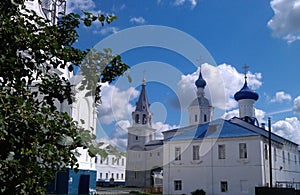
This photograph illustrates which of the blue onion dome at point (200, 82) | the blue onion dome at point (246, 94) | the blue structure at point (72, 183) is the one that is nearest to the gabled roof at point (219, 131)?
the blue onion dome at point (246, 94)

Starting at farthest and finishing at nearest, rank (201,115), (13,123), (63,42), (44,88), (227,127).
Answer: (201,115)
(227,127)
(63,42)
(44,88)
(13,123)

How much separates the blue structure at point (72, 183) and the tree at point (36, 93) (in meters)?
13.8

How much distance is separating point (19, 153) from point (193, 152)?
28.0m

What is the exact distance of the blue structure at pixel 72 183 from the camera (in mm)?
18062

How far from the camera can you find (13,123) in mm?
3549

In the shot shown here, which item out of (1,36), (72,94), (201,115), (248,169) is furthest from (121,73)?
(201,115)

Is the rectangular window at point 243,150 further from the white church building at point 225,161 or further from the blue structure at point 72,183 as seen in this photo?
the blue structure at point 72,183

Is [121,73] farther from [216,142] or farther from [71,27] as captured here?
[216,142]

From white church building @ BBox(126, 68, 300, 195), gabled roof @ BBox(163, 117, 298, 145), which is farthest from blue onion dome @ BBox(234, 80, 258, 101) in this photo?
gabled roof @ BBox(163, 117, 298, 145)

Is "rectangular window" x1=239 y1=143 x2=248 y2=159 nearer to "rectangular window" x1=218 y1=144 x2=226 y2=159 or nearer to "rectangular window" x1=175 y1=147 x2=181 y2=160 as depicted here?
"rectangular window" x1=218 y1=144 x2=226 y2=159

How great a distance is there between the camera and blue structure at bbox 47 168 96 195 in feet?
59.3

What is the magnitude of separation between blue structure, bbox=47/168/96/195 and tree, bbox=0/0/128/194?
13.8m

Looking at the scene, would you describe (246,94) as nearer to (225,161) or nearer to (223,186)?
(225,161)

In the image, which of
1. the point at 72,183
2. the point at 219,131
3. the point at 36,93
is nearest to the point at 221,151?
the point at 219,131
